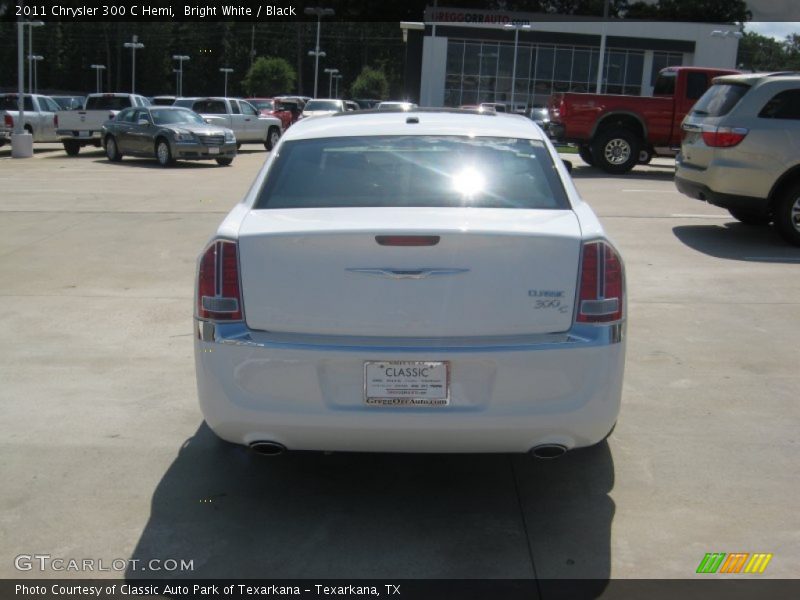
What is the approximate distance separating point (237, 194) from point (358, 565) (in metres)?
13.2

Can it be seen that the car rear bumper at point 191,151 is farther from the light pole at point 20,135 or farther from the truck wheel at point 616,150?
the truck wheel at point 616,150

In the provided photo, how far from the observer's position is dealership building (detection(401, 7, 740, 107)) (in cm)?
6162

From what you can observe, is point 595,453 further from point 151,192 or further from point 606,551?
point 151,192

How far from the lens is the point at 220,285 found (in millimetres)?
3857

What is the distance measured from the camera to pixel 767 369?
6164 mm

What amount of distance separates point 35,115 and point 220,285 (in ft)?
88.3

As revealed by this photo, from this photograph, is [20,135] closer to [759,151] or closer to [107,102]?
[107,102]

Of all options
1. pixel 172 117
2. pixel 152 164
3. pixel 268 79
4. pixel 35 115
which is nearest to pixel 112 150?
pixel 152 164

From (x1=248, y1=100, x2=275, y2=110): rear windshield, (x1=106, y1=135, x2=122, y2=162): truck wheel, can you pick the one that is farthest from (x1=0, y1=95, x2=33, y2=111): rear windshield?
(x1=248, y1=100, x2=275, y2=110): rear windshield

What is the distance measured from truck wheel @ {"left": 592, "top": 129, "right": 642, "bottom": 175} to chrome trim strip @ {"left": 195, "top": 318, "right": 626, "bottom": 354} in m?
16.5

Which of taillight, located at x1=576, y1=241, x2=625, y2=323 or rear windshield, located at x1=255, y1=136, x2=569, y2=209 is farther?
rear windshield, located at x1=255, y1=136, x2=569, y2=209

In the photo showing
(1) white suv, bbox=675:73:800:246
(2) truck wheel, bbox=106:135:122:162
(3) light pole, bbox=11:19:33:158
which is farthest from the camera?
(3) light pole, bbox=11:19:33:158

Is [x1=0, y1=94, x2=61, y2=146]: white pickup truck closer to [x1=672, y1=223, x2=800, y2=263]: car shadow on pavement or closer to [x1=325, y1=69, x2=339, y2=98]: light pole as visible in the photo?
[x1=672, y1=223, x2=800, y2=263]: car shadow on pavement

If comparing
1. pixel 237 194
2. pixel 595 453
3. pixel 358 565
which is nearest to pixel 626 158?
pixel 237 194
